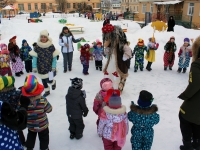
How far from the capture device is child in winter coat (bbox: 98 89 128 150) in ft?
9.17

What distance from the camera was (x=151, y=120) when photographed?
2822 millimetres

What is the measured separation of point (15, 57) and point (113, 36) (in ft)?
12.6

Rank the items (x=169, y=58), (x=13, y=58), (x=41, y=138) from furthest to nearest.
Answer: (x=169, y=58) → (x=13, y=58) → (x=41, y=138)

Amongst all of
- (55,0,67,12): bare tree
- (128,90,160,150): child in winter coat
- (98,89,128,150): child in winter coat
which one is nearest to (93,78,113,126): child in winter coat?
(98,89,128,150): child in winter coat

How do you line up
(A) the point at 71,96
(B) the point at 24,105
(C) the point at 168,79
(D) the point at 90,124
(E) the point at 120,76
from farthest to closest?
1. (C) the point at 168,79
2. (E) the point at 120,76
3. (D) the point at 90,124
4. (A) the point at 71,96
5. (B) the point at 24,105

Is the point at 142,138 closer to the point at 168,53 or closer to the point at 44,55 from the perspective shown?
the point at 44,55

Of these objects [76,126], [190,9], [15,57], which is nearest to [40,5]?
[190,9]

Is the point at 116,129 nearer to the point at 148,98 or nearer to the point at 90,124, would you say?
the point at 148,98

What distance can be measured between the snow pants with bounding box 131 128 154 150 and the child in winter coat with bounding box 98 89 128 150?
0.18 m

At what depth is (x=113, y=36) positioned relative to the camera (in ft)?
15.7

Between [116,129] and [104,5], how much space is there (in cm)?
6300

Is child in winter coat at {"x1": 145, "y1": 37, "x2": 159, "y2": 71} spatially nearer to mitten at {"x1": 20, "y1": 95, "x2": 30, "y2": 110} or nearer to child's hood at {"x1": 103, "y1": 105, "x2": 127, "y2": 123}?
child's hood at {"x1": 103, "y1": 105, "x2": 127, "y2": 123}

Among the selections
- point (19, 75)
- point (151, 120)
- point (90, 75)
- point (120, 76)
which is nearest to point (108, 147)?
point (151, 120)

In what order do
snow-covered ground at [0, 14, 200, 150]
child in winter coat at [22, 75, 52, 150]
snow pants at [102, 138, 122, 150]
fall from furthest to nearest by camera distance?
snow-covered ground at [0, 14, 200, 150], snow pants at [102, 138, 122, 150], child in winter coat at [22, 75, 52, 150]
